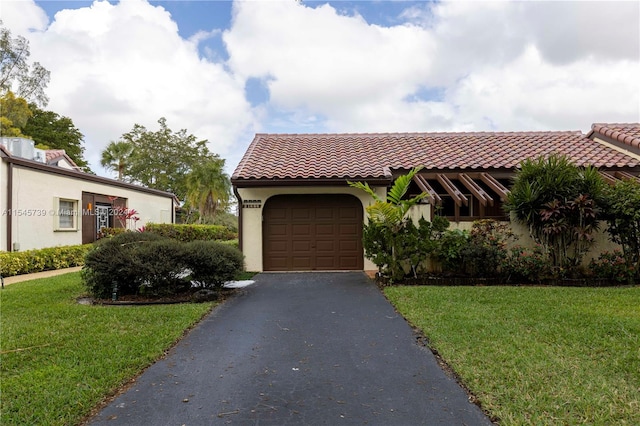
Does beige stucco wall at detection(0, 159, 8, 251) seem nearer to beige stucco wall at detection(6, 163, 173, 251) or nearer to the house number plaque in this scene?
beige stucco wall at detection(6, 163, 173, 251)

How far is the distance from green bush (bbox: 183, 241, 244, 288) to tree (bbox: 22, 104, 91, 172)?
30028 mm

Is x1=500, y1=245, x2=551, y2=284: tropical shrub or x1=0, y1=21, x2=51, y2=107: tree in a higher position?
x1=0, y1=21, x2=51, y2=107: tree

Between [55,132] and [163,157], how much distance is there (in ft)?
30.2

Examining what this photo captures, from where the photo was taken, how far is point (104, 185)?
57.1 feet

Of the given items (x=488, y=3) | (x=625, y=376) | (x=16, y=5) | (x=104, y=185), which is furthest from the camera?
(x=104, y=185)

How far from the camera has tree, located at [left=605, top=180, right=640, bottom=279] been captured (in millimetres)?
8914

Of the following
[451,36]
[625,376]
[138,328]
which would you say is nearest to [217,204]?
[451,36]

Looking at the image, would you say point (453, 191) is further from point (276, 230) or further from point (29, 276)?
point (29, 276)

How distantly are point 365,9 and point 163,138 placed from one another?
110 feet

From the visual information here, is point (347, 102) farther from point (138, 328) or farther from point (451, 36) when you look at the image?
point (138, 328)

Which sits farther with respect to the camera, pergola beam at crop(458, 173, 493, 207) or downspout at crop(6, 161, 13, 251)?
downspout at crop(6, 161, 13, 251)

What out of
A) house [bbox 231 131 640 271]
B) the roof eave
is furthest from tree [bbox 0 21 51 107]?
the roof eave

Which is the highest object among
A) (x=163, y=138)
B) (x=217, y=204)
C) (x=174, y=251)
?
(x=163, y=138)

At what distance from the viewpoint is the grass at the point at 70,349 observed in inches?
127
